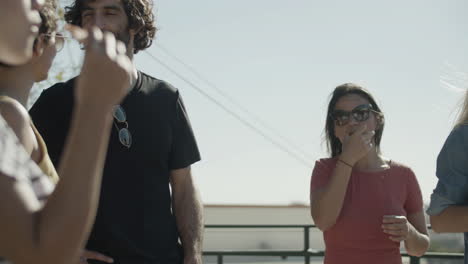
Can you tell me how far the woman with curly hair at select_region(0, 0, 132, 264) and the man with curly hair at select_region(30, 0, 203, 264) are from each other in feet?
4.96

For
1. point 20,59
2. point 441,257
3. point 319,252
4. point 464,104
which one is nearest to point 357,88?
point 464,104

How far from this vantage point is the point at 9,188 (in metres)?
1.19

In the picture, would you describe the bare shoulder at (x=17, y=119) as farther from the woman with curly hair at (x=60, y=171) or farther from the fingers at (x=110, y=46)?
the fingers at (x=110, y=46)

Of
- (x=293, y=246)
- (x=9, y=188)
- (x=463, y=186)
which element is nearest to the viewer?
(x=9, y=188)

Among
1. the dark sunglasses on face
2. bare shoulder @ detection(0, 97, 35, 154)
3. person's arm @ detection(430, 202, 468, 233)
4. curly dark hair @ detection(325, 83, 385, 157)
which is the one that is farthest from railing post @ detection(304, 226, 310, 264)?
bare shoulder @ detection(0, 97, 35, 154)

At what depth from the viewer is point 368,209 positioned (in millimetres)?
3570

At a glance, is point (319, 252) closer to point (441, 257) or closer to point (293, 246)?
point (441, 257)

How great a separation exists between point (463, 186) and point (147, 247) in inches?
54.0

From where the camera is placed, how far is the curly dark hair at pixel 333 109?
153 inches

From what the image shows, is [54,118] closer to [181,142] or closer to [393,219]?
[181,142]

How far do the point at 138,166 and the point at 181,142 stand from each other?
0.95ft

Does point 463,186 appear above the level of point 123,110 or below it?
below

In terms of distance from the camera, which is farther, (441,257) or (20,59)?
(441,257)

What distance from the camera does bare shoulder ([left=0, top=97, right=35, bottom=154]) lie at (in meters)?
1.60
